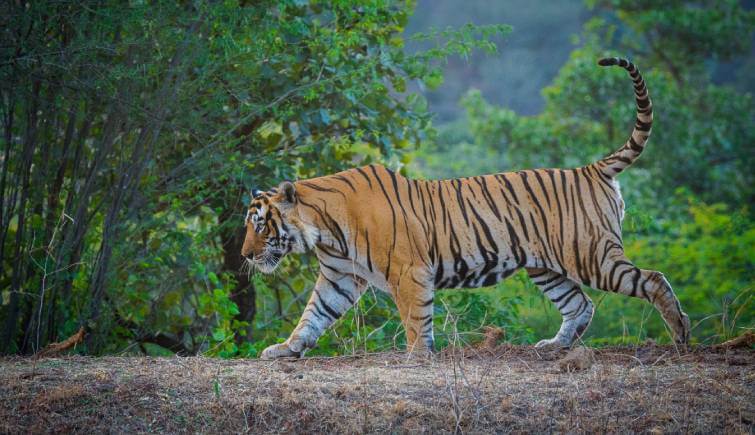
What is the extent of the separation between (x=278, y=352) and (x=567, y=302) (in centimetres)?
204

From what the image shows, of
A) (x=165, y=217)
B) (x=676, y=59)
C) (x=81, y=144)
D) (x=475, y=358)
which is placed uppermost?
(x=676, y=59)

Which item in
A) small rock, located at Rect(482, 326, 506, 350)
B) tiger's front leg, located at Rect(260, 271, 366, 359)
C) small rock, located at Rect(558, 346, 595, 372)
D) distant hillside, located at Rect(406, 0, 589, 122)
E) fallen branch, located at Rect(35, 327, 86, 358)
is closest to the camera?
small rock, located at Rect(558, 346, 595, 372)

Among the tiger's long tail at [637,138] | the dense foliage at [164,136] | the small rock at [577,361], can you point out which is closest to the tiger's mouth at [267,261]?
the dense foliage at [164,136]

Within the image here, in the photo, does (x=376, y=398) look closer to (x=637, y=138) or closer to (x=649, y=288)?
(x=649, y=288)

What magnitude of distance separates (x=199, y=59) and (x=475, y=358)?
2787 millimetres

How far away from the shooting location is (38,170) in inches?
264

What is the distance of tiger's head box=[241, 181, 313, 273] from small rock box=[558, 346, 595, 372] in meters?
1.88

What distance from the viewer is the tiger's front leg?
21.2 feet

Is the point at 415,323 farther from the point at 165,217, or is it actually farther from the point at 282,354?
the point at 165,217

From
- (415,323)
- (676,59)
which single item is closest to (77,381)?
(415,323)

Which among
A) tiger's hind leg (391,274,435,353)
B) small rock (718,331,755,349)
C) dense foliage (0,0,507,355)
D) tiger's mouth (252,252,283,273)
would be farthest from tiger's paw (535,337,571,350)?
dense foliage (0,0,507,355)

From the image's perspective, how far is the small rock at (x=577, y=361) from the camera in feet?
17.7

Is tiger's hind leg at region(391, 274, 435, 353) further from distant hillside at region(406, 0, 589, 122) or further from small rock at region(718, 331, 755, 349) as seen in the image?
distant hillside at region(406, 0, 589, 122)

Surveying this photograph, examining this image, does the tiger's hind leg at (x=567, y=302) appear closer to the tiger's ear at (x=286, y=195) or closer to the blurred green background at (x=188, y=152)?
the blurred green background at (x=188, y=152)
